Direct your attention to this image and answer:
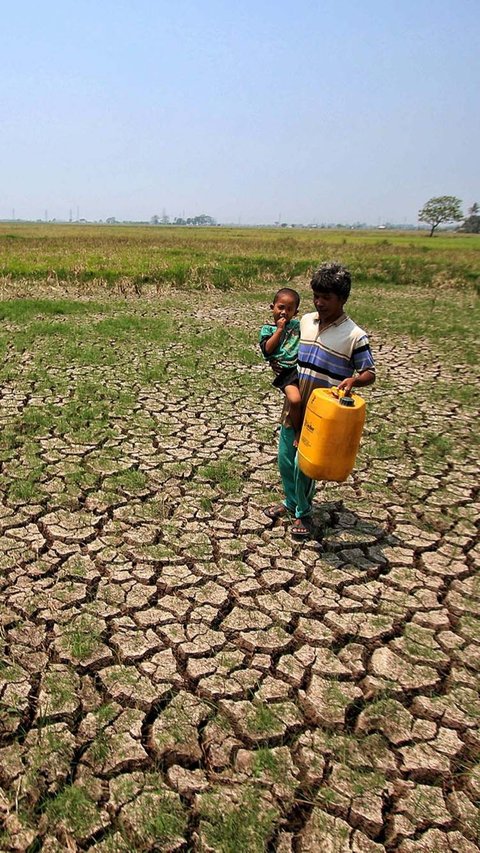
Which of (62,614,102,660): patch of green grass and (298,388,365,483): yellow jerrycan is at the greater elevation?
(298,388,365,483): yellow jerrycan

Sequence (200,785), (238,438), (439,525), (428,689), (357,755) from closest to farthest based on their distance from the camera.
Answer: (200,785) → (357,755) → (428,689) → (439,525) → (238,438)

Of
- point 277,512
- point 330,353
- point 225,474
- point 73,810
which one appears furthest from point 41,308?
point 73,810

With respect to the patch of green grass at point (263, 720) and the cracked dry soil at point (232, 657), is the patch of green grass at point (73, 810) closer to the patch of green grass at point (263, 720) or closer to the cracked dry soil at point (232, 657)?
the cracked dry soil at point (232, 657)

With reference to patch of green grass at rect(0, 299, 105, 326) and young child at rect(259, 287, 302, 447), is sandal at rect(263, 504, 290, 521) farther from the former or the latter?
patch of green grass at rect(0, 299, 105, 326)

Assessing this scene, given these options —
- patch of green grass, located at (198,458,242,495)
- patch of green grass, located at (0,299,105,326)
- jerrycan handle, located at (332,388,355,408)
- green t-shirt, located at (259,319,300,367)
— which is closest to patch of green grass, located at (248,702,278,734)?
jerrycan handle, located at (332,388,355,408)

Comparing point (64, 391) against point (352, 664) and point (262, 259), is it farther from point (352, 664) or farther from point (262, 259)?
point (262, 259)

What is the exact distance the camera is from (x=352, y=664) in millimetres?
2422

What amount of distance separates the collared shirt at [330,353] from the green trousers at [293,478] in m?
0.31

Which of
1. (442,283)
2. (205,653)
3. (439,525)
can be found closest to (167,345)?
(439,525)

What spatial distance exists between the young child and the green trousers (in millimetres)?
94

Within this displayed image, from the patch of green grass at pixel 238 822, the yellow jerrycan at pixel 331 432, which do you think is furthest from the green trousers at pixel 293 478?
the patch of green grass at pixel 238 822

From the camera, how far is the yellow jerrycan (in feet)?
8.79

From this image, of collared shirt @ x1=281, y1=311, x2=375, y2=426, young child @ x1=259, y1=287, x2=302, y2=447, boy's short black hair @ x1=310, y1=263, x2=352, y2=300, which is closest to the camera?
boy's short black hair @ x1=310, y1=263, x2=352, y2=300

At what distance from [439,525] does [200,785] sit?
2318mm
